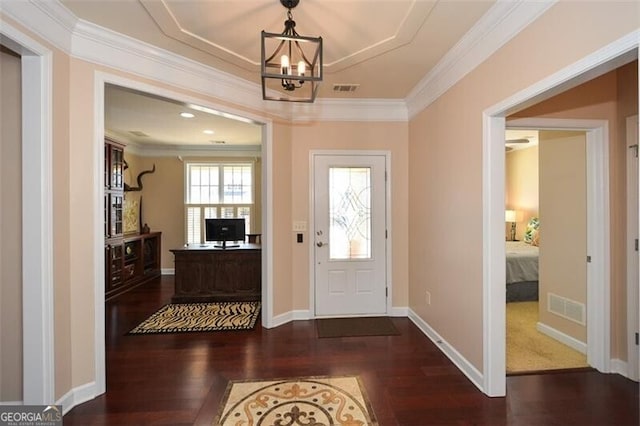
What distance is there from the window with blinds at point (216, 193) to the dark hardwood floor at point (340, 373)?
11.2 ft

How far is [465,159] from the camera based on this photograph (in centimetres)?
265

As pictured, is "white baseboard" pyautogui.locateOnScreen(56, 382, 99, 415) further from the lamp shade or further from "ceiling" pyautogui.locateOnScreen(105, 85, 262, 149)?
the lamp shade

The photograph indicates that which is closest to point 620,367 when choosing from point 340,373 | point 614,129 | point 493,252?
point 493,252

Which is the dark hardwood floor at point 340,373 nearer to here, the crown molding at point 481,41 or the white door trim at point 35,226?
the white door trim at point 35,226

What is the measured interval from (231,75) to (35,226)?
2145mm

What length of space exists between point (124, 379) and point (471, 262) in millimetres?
3116

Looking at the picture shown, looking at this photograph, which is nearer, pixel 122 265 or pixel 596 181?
pixel 596 181

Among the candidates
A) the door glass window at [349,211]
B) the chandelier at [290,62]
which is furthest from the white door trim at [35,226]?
the door glass window at [349,211]

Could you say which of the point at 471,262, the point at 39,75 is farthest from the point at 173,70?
the point at 471,262

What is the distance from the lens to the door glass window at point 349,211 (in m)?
4.08

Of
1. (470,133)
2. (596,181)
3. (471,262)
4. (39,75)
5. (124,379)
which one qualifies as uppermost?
(39,75)

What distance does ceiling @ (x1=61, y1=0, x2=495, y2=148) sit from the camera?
6.81ft

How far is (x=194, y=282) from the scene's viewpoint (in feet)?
15.5

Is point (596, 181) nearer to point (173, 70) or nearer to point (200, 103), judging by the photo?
point (200, 103)
